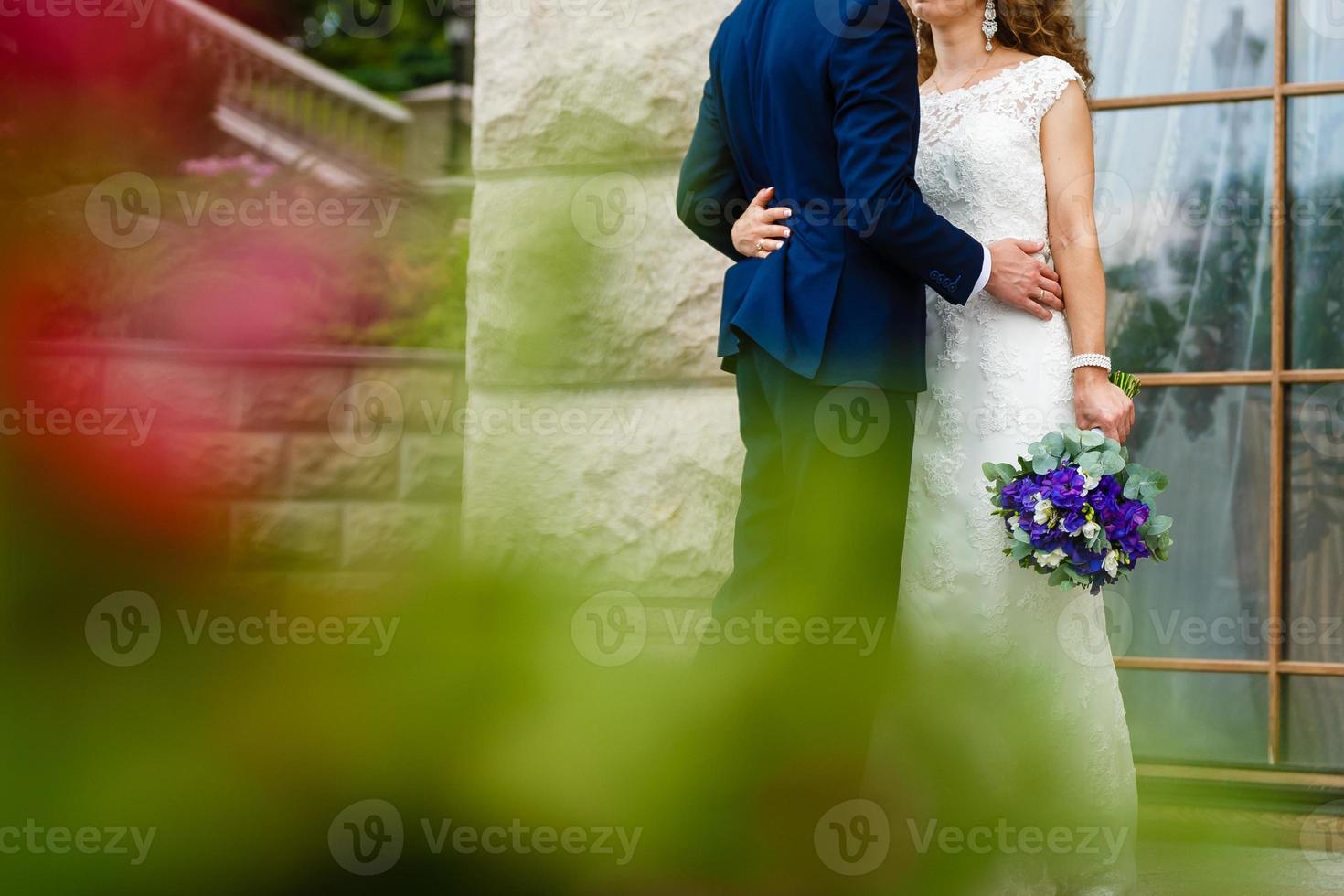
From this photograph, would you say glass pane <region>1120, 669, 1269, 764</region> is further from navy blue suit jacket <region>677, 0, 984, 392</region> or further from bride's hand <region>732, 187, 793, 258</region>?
bride's hand <region>732, 187, 793, 258</region>

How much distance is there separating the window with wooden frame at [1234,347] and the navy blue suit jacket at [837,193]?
3.67 ft

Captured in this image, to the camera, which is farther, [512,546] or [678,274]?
[678,274]

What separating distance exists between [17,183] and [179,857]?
0.17 m

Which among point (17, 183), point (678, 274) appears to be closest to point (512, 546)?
point (17, 183)

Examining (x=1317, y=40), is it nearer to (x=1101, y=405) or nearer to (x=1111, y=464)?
(x=1101, y=405)

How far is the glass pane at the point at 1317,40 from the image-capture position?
9.78ft

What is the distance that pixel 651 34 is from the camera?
311cm

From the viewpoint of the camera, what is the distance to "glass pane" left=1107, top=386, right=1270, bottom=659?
305 centimetres

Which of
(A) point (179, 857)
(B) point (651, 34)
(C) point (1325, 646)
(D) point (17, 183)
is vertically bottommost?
(C) point (1325, 646)

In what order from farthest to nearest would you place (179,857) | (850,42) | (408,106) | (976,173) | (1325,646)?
(1325,646), (976,173), (850,42), (408,106), (179,857)

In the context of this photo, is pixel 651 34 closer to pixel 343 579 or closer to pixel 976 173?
pixel 976 173

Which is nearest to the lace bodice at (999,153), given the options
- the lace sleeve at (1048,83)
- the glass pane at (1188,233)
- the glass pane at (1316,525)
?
the lace sleeve at (1048,83)

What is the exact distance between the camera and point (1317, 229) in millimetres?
3014

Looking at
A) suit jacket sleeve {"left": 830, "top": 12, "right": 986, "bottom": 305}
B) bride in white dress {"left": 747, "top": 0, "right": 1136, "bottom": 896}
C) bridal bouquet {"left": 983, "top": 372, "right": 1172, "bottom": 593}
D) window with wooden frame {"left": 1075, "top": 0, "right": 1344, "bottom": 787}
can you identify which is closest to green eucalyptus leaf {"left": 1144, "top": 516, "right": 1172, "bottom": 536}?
bridal bouquet {"left": 983, "top": 372, "right": 1172, "bottom": 593}
